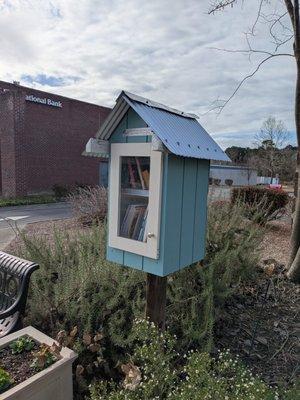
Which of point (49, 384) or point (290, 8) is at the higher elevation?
point (290, 8)

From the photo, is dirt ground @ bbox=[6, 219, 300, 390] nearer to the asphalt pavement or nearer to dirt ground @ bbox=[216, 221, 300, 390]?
dirt ground @ bbox=[216, 221, 300, 390]

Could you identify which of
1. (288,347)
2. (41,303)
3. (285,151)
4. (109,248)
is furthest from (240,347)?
(285,151)

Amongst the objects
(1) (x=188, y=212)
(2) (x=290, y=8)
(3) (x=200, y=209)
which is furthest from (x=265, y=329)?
(2) (x=290, y=8)

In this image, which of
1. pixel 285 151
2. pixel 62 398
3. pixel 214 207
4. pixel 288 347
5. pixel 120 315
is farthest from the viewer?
pixel 285 151

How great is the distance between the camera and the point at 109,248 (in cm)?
243

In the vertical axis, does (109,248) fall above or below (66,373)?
above

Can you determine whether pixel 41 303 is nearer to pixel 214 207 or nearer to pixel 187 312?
pixel 187 312

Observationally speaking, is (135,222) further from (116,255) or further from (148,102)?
(148,102)

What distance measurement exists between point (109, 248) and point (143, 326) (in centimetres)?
60

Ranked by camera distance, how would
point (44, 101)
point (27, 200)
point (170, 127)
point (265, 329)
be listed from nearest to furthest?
1. point (170, 127)
2. point (265, 329)
3. point (27, 200)
4. point (44, 101)

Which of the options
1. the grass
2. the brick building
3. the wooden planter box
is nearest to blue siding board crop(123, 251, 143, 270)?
the wooden planter box

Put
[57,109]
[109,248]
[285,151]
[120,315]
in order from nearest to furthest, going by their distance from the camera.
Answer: [109,248] < [120,315] < [57,109] < [285,151]

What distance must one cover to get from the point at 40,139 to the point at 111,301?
53.0 feet

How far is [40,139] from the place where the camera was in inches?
681
